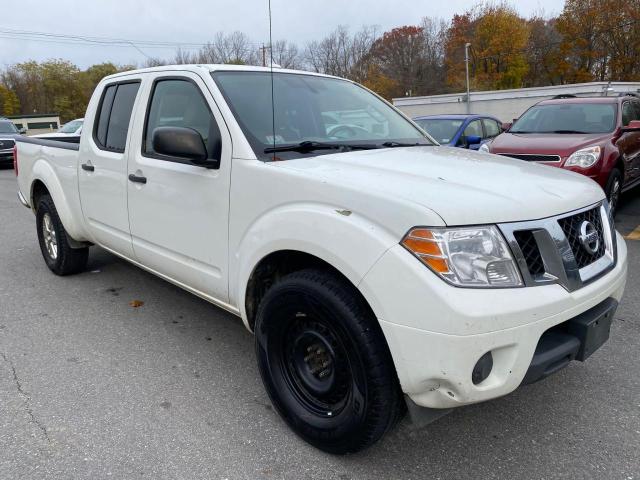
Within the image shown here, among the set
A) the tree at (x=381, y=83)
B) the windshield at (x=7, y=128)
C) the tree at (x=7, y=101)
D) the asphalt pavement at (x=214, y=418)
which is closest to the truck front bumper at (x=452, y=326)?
the asphalt pavement at (x=214, y=418)

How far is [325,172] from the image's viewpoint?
245 centimetres

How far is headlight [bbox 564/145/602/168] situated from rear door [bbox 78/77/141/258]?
5068mm

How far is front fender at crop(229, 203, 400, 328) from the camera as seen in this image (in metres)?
2.08

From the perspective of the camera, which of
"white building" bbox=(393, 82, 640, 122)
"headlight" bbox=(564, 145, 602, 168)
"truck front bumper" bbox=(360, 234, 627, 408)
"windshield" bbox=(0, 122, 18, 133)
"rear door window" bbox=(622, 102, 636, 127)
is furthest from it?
"white building" bbox=(393, 82, 640, 122)

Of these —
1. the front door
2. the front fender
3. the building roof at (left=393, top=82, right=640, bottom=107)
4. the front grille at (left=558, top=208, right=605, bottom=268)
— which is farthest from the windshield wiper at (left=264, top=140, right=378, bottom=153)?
the building roof at (left=393, top=82, right=640, bottom=107)

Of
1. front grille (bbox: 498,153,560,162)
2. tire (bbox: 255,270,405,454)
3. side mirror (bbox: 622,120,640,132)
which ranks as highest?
side mirror (bbox: 622,120,640,132)

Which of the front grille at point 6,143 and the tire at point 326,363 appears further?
the front grille at point 6,143

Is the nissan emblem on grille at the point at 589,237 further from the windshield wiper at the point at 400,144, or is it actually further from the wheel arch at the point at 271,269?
the windshield wiper at the point at 400,144

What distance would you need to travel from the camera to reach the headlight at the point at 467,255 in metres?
1.96

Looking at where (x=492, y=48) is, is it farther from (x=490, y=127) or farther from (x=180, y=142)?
(x=180, y=142)

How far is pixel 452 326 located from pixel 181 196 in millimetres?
1883

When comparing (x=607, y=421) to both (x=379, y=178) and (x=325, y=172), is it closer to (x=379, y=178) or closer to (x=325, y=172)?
(x=379, y=178)

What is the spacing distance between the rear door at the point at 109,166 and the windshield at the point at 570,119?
5.80 m

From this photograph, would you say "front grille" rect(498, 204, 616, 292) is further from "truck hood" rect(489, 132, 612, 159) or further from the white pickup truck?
"truck hood" rect(489, 132, 612, 159)
